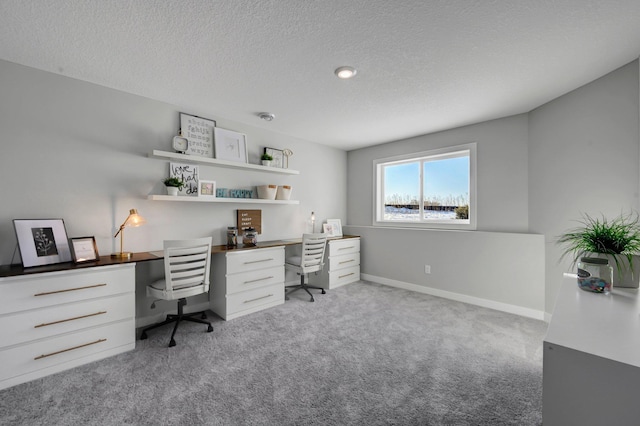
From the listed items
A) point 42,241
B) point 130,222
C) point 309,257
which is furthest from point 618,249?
point 42,241

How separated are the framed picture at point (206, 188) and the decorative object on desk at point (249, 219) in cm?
48

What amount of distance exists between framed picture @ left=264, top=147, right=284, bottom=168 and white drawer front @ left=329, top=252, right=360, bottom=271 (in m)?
1.70

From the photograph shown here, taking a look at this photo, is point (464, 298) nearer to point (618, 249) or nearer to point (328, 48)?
point (618, 249)

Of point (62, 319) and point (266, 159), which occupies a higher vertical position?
point (266, 159)

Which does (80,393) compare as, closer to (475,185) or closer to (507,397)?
(507,397)

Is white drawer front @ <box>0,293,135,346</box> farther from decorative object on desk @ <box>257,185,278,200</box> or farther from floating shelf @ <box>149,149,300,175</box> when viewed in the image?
decorative object on desk @ <box>257,185,278,200</box>

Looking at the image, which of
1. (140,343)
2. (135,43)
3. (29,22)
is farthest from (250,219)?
(29,22)

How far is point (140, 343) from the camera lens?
253cm

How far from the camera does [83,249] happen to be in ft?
7.97

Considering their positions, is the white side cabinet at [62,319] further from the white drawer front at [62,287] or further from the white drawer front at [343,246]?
the white drawer front at [343,246]

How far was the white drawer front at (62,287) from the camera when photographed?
1.93m

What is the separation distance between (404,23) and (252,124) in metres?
2.58

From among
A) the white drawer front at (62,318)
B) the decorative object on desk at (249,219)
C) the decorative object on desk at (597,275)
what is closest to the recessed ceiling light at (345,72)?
the decorative object on desk at (597,275)

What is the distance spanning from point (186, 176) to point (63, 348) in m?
1.94
